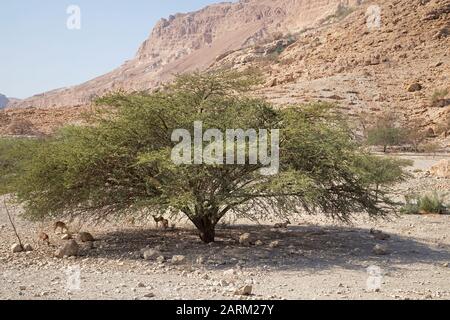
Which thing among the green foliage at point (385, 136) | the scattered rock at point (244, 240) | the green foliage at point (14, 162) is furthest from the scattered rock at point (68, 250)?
the green foliage at point (385, 136)

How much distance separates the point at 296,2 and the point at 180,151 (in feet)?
345

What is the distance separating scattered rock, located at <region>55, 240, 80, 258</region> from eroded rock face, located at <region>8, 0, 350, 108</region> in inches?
3381

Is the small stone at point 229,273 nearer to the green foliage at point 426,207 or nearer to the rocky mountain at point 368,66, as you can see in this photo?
the green foliage at point 426,207

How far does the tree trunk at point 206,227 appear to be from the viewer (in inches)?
413

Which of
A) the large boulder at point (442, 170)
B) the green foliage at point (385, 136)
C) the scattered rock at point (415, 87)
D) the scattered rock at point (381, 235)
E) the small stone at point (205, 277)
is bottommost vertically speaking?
the scattered rock at point (381, 235)

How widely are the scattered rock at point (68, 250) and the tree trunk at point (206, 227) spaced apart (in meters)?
2.24

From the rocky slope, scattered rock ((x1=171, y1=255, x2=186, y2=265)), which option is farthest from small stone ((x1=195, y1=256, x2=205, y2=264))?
the rocky slope

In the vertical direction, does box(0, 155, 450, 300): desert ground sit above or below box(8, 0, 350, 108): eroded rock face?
below

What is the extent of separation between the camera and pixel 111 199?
1027cm

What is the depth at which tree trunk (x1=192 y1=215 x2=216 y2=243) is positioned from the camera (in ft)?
34.4

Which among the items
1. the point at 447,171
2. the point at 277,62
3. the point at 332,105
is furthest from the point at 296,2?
the point at 332,105

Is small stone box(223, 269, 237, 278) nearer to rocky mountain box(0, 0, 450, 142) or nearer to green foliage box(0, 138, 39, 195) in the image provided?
green foliage box(0, 138, 39, 195)

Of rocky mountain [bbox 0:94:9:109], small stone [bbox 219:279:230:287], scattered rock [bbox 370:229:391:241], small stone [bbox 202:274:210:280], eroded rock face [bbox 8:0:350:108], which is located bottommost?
scattered rock [bbox 370:229:391:241]

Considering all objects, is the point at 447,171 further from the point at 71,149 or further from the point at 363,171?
the point at 71,149
